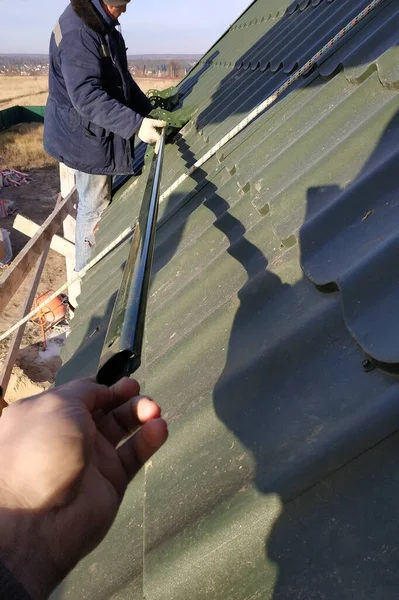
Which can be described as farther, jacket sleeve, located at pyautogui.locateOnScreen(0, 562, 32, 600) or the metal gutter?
the metal gutter

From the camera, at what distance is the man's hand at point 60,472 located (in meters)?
0.99

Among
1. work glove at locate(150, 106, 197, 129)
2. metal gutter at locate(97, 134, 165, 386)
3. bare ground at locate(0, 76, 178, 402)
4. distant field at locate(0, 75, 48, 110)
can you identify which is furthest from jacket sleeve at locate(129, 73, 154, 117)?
distant field at locate(0, 75, 48, 110)

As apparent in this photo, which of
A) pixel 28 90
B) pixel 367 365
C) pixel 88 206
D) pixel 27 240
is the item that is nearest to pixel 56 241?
pixel 88 206

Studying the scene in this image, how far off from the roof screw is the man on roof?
3259mm

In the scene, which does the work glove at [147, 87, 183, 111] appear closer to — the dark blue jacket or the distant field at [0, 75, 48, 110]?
the dark blue jacket

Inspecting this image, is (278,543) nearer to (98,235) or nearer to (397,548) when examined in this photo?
(397,548)

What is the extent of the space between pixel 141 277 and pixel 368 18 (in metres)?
2.08

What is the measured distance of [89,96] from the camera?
3936 mm

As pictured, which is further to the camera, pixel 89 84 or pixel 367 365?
pixel 89 84

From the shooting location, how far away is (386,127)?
1673mm

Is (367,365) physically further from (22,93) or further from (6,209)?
(22,93)

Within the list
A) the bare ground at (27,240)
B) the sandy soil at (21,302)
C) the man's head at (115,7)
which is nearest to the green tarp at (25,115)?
the bare ground at (27,240)

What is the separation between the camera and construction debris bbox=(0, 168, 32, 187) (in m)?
24.0

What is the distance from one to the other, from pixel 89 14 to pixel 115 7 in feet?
1.18
